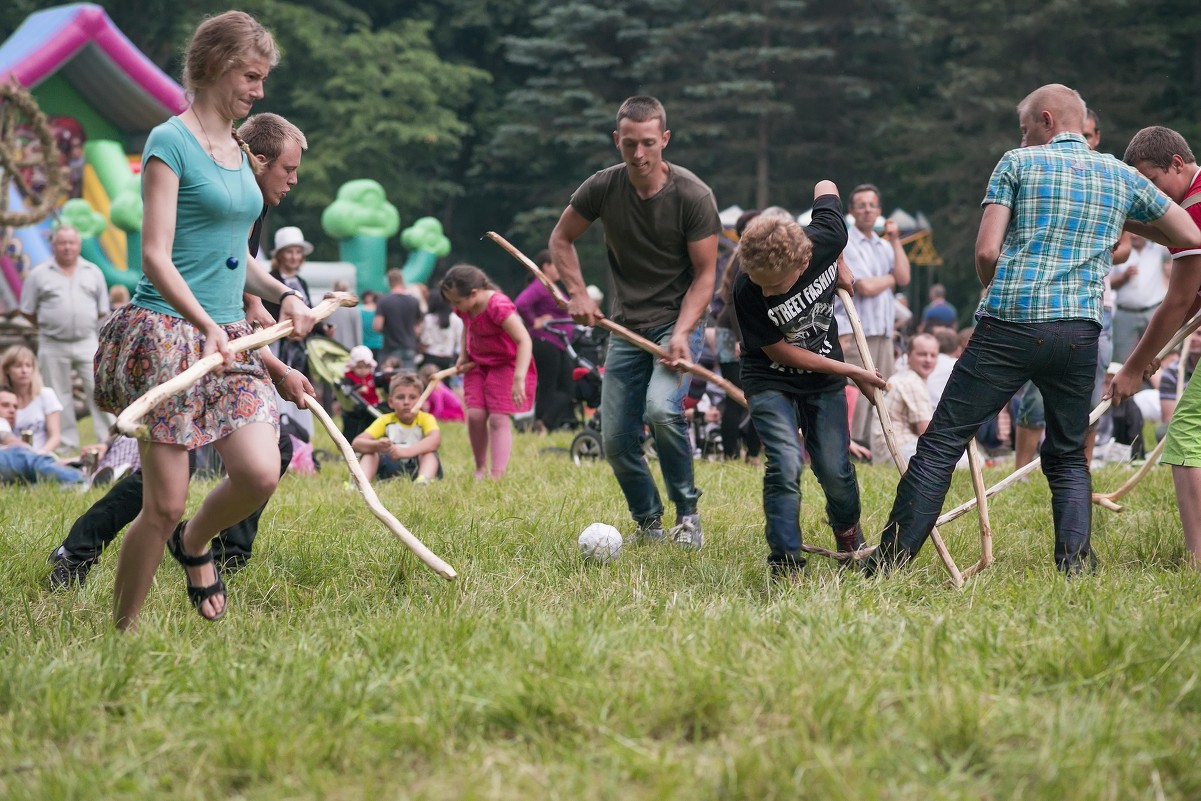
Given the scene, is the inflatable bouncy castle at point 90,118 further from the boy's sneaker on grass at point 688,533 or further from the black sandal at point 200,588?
the black sandal at point 200,588

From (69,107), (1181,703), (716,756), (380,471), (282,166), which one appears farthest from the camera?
(69,107)

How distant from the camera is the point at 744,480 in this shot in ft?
28.6

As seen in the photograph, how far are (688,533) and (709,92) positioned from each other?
2700 cm

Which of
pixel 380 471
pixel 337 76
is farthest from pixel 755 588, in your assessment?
pixel 337 76

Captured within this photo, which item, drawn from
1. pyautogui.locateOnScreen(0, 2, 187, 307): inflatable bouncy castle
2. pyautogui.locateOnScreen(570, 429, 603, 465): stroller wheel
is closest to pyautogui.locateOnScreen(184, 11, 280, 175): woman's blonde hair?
pyautogui.locateOnScreen(570, 429, 603, 465): stroller wheel

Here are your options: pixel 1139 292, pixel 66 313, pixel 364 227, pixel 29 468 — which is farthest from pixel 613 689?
pixel 364 227

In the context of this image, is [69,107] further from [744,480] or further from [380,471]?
[744,480]

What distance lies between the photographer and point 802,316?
17.8 ft

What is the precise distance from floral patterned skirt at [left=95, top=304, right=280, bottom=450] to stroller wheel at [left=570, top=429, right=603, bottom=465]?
691 cm

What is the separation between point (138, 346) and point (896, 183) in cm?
3225

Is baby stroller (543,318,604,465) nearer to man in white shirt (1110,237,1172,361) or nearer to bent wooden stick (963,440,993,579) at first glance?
man in white shirt (1110,237,1172,361)

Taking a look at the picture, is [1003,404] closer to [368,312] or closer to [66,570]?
[66,570]

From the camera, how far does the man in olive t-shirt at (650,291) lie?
6320 mm

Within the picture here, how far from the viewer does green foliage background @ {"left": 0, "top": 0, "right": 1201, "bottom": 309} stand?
2973 cm
